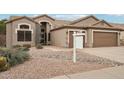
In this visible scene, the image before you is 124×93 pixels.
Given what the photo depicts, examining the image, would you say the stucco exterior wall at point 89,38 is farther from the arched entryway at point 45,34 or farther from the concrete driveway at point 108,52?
the arched entryway at point 45,34

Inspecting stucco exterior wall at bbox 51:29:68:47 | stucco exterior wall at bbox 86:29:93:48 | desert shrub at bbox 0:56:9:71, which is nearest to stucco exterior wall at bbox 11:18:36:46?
stucco exterior wall at bbox 51:29:68:47

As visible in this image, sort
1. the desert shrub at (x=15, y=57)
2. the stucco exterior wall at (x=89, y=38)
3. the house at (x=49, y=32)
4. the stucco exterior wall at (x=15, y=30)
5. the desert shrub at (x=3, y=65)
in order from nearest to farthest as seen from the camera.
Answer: the desert shrub at (x=3, y=65) < the desert shrub at (x=15, y=57) < the stucco exterior wall at (x=15, y=30) < the house at (x=49, y=32) < the stucco exterior wall at (x=89, y=38)

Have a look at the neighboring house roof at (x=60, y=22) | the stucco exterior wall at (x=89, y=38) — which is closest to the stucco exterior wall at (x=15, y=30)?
the neighboring house roof at (x=60, y=22)

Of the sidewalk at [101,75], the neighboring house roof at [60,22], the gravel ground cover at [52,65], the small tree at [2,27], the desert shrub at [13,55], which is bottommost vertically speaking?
the sidewalk at [101,75]

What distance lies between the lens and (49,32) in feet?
44.4

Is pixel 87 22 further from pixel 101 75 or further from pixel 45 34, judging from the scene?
pixel 101 75

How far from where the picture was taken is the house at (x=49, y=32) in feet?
43.6

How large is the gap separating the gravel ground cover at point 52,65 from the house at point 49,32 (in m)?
0.71

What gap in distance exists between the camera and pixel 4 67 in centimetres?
1144
